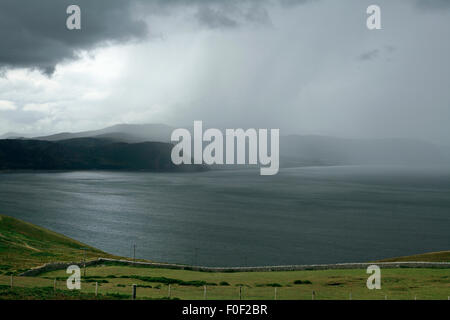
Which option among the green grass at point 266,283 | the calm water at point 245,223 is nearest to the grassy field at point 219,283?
the green grass at point 266,283

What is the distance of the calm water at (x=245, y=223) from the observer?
8119 cm

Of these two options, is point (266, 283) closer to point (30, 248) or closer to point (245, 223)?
point (30, 248)

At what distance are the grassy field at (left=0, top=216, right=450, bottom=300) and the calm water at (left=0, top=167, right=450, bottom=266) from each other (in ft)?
97.1

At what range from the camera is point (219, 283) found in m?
37.2

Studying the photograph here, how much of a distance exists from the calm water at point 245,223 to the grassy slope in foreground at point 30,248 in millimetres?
12799

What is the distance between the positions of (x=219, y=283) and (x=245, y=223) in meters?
77.1

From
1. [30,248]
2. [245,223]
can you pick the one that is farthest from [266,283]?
[245,223]

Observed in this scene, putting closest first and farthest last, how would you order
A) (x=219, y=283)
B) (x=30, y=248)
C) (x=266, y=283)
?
(x=219, y=283) < (x=266, y=283) < (x=30, y=248)

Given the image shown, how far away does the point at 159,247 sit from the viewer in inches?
3374

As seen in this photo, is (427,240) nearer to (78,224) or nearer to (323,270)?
(323,270)

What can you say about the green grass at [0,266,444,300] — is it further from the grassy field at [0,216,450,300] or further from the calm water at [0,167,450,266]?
the calm water at [0,167,450,266]

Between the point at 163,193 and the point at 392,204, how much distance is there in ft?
334

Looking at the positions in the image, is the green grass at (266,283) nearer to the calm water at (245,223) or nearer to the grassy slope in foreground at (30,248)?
the grassy slope in foreground at (30,248)

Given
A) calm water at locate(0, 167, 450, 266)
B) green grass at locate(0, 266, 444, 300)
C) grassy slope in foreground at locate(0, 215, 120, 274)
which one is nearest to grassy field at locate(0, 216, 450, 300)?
green grass at locate(0, 266, 444, 300)
